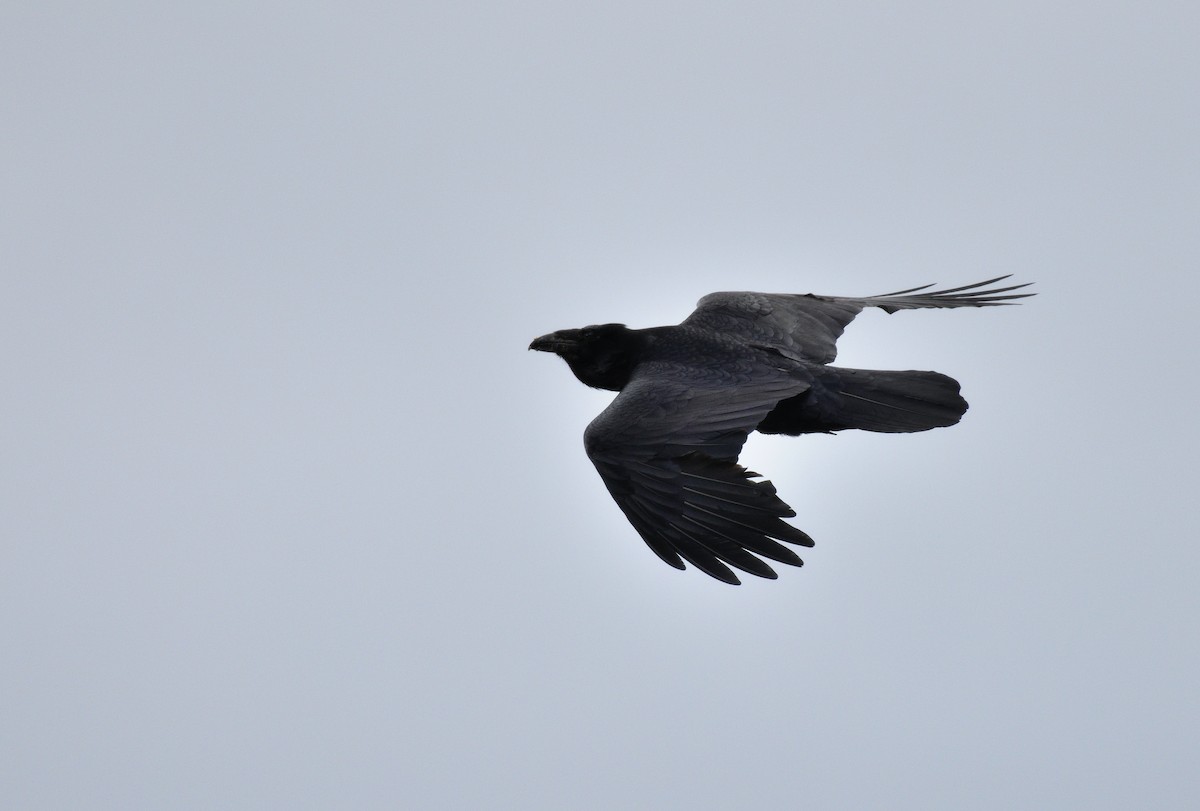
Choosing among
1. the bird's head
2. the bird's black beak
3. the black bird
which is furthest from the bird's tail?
the bird's black beak

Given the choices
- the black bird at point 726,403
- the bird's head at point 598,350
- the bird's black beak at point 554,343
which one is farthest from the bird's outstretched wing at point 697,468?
the bird's black beak at point 554,343

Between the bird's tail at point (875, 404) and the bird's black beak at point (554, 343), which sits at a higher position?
the bird's black beak at point (554, 343)

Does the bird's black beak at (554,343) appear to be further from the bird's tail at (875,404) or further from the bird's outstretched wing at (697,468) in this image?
the bird's tail at (875,404)

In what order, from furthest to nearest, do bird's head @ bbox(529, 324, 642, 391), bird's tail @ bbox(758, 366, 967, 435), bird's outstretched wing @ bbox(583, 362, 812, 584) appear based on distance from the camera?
bird's head @ bbox(529, 324, 642, 391) → bird's tail @ bbox(758, 366, 967, 435) → bird's outstretched wing @ bbox(583, 362, 812, 584)

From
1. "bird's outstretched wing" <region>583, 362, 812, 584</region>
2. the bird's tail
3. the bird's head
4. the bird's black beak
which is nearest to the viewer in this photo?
"bird's outstretched wing" <region>583, 362, 812, 584</region>

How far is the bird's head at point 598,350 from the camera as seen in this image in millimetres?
12664

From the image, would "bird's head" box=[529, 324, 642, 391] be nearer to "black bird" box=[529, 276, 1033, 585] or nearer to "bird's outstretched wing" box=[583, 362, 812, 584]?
"black bird" box=[529, 276, 1033, 585]

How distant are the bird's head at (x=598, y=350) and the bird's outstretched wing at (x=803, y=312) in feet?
2.32

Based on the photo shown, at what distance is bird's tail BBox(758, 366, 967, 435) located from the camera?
38.5 feet

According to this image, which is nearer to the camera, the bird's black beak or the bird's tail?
the bird's tail

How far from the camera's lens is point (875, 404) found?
1182cm

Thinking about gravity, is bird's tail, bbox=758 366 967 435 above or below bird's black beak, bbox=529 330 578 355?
below

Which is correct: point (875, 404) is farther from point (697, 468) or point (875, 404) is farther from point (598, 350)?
point (598, 350)

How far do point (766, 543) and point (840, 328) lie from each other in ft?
12.6
